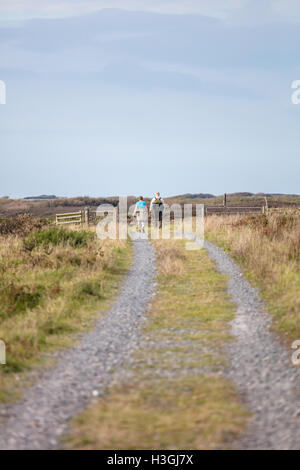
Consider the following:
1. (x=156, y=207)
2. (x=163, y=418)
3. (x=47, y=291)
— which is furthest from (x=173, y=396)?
(x=156, y=207)

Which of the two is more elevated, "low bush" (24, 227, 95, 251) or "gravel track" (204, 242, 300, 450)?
"low bush" (24, 227, 95, 251)

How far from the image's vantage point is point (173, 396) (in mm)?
5582

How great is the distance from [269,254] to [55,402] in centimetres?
1053

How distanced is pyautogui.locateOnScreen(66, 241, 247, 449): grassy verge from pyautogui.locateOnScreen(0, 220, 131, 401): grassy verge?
1.38 m

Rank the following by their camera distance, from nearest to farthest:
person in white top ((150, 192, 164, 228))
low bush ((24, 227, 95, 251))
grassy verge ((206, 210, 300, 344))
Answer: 1. grassy verge ((206, 210, 300, 344))
2. low bush ((24, 227, 95, 251))
3. person in white top ((150, 192, 164, 228))

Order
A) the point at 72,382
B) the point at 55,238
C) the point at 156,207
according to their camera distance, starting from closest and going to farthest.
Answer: the point at 72,382 < the point at 55,238 < the point at 156,207

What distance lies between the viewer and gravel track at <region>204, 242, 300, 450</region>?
181 inches

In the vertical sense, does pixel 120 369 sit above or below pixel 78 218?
below

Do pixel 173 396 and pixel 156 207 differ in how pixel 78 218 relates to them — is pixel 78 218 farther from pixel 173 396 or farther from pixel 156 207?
pixel 173 396

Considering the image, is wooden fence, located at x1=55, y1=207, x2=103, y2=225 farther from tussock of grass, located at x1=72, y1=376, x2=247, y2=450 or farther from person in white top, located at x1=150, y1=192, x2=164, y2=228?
tussock of grass, located at x1=72, y1=376, x2=247, y2=450

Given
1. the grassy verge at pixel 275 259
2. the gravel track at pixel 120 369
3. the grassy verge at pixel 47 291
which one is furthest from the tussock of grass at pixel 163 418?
the grassy verge at pixel 275 259

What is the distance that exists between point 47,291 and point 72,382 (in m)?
5.53

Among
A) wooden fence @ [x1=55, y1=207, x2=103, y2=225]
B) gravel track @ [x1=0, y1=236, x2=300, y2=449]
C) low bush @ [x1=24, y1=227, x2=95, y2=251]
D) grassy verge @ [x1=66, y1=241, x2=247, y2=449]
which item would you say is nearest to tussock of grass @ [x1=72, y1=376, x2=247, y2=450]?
grassy verge @ [x1=66, y1=241, x2=247, y2=449]
